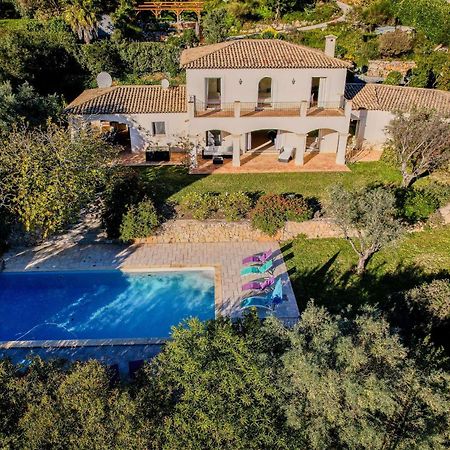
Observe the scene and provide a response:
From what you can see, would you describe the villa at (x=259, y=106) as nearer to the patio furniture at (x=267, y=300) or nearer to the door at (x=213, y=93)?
the door at (x=213, y=93)

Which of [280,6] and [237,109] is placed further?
[280,6]

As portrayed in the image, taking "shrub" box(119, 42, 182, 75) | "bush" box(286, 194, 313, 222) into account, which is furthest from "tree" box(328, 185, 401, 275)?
"shrub" box(119, 42, 182, 75)

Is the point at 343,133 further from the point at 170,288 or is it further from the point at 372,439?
the point at 372,439

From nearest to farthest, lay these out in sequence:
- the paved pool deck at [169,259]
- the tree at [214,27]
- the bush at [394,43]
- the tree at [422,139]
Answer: the paved pool deck at [169,259], the tree at [422,139], the bush at [394,43], the tree at [214,27]

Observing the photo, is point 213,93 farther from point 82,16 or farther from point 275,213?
point 82,16

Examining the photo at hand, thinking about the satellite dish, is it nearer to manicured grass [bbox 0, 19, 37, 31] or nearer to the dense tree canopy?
manicured grass [bbox 0, 19, 37, 31]

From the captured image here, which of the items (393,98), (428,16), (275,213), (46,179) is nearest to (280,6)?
(428,16)

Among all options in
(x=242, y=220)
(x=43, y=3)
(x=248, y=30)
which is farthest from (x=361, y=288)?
(x=43, y=3)

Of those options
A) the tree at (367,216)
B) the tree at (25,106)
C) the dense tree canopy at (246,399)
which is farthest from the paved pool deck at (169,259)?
the tree at (25,106)
